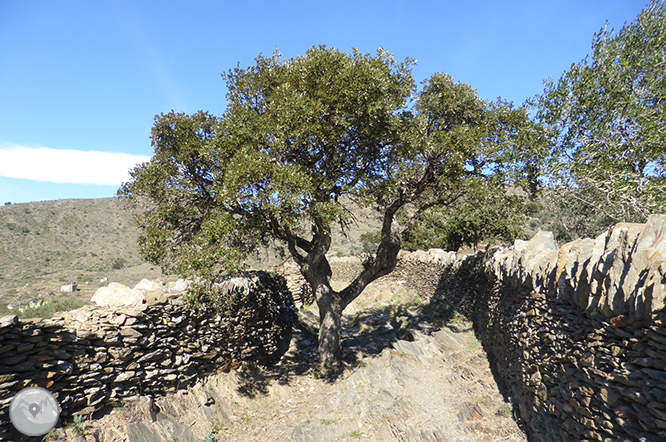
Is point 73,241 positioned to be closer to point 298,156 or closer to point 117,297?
point 117,297

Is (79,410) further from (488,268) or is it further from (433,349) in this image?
(488,268)

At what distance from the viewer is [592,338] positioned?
13.8 feet

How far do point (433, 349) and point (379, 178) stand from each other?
6303 mm

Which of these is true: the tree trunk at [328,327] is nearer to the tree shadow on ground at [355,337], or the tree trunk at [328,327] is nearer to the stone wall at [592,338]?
the tree shadow on ground at [355,337]

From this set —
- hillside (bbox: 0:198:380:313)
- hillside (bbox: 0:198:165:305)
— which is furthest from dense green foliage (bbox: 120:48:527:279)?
hillside (bbox: 0:198:165:305)

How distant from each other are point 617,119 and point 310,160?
359 inches

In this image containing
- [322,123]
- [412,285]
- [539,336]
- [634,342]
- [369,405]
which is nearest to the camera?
[634,342]

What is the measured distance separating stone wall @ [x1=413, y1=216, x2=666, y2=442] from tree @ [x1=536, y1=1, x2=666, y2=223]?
302 cm

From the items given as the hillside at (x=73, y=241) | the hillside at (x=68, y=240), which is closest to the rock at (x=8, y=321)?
the hillside at (x=73, y=241)

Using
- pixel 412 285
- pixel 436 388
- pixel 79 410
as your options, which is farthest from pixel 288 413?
pixel 412 285

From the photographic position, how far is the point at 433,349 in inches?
447

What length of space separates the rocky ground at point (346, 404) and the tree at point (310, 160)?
1.77 m

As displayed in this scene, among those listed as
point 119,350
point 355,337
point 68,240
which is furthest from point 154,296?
point 68,240

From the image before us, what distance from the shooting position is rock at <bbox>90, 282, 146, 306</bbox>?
313 inches
